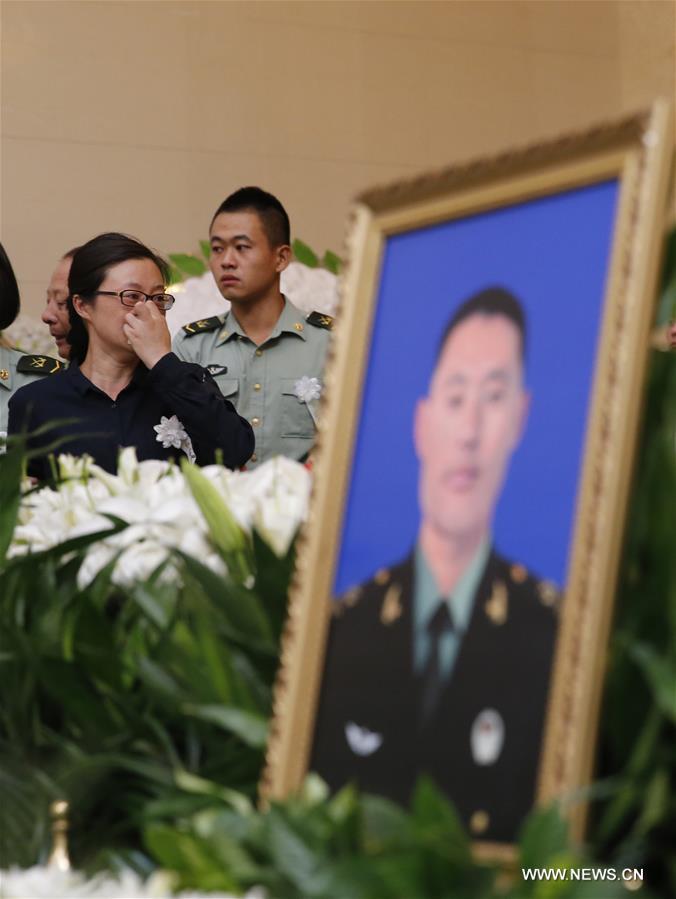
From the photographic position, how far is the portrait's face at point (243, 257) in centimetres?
330

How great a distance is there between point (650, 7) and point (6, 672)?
5.69 m

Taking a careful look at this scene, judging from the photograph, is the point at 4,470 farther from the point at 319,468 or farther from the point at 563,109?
the point at 563,109

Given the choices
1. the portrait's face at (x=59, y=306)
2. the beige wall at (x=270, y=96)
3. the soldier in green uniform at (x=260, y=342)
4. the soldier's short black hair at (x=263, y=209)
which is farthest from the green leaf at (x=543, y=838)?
the beige wall at (x=270, y=96)

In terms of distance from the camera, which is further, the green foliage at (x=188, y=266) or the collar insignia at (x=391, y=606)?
the green foliage at (x=188, y=266)

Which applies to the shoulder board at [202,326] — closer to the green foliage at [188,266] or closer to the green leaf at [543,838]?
the green foliage at [188,266]

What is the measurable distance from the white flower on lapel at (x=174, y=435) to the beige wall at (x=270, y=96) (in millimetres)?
2809

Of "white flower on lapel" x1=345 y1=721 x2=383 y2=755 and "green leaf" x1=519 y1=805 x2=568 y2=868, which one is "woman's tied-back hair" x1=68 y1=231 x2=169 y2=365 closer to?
"white flower on lapel" x1=345 y1=721 x2=383 y2=755

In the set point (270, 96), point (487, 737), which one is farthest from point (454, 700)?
point (270, 96)

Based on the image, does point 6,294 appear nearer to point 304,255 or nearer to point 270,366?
point 270,366

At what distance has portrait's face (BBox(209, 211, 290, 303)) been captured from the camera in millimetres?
3297

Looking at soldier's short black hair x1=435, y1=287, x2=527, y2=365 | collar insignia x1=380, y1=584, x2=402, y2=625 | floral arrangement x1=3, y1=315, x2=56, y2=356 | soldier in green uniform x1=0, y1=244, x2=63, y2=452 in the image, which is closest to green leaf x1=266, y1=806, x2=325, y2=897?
collar insignia x1=380, y1=584, x2=402, y2=625

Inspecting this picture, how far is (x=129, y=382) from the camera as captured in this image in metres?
2.50

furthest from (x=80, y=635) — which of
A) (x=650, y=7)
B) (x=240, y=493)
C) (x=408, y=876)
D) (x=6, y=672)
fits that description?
(x=650, y=7)

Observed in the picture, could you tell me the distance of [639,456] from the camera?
631 millimetres
